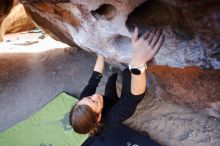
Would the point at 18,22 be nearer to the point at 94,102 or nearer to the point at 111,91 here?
the point at 111,91

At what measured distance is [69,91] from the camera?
431 cm

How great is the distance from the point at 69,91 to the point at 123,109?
2.11m

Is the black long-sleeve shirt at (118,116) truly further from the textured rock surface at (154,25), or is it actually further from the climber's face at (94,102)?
the textured rock surface at (154,25)

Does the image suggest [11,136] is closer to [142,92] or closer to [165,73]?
[165,73]

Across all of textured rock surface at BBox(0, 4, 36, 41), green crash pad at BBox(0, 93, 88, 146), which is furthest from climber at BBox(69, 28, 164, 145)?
textured rock surface at BBox(0, 4, 36, 41)

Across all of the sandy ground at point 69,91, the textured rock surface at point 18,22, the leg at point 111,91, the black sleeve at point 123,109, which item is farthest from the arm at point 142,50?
the textured rock surface at point 18,22

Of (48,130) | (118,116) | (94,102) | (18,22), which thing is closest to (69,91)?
(48,130)

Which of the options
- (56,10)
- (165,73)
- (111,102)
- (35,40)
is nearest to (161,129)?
(165,73)

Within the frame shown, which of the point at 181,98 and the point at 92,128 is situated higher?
the point at 92,128

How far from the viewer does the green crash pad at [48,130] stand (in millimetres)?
3584

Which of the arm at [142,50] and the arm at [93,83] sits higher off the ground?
the arm at [142,50]

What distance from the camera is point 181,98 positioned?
3162 mm

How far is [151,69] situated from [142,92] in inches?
38.9

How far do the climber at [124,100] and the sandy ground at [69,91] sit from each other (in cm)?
80
